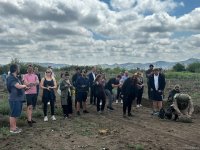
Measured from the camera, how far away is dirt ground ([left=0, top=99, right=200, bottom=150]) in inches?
391

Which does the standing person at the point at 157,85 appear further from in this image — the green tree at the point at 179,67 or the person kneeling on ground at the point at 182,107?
the green tree at the point at 179,67

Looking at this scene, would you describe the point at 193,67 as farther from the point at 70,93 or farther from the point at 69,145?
the point at 69,145

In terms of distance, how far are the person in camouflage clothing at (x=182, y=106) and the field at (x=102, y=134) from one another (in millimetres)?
458

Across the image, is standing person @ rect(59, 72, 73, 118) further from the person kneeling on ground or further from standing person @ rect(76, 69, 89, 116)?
the person kneeling on ground

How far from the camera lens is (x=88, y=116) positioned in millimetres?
15523

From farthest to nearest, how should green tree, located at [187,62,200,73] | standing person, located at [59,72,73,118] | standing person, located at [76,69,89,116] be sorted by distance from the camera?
1. green tree, located at [187,62,200,73]
2. standing person, located at [76,69,89,116]
3. standing person, located at [59,72,73,118]

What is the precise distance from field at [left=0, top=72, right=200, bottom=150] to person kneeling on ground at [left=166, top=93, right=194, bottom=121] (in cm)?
44

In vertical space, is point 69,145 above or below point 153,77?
below

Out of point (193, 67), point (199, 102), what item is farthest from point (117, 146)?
point (193, 67)

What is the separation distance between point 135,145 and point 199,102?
1221 cm

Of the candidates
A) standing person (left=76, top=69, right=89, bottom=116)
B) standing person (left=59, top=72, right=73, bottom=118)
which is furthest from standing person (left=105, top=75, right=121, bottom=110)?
standing person (left=59, top=72, right=73, bottom=118)

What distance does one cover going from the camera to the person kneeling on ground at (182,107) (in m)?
14.4

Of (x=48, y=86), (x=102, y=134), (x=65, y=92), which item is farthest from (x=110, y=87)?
(x=102, y=134)

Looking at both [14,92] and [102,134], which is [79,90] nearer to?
[102,134]
